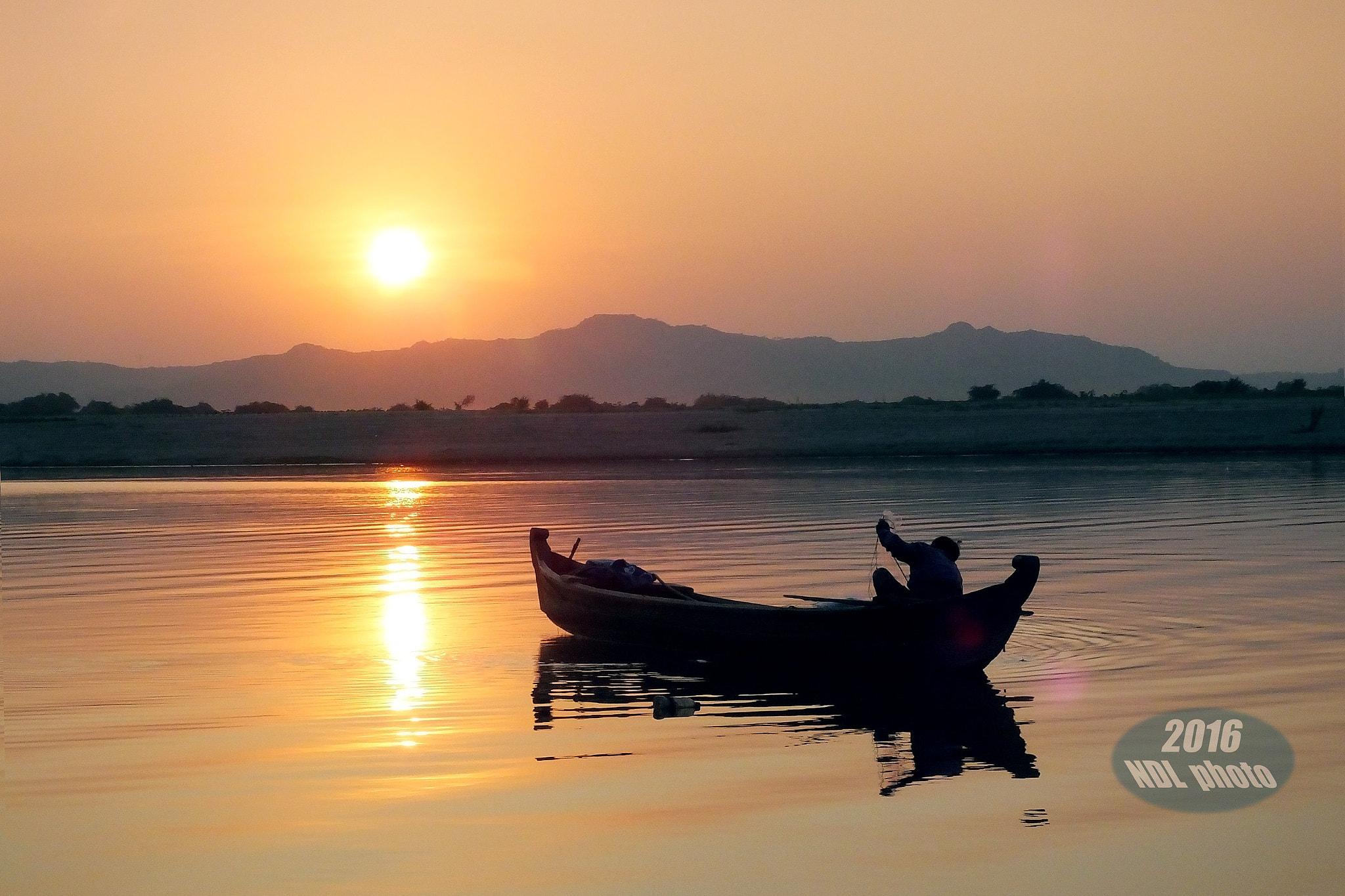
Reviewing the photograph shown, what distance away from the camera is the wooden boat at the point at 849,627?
15.0 m

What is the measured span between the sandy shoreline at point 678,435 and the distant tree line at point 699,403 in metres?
5.13

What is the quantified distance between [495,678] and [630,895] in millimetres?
7333

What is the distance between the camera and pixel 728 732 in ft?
42.1

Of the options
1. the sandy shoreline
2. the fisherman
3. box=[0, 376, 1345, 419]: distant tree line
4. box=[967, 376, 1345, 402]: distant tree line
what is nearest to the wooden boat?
the fisherman

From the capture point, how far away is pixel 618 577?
1853cm

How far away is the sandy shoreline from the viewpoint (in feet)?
218

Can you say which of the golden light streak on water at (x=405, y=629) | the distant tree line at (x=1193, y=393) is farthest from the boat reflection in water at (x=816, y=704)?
the distant tree line at (x=1193, y=393)

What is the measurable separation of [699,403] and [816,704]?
3617 inches

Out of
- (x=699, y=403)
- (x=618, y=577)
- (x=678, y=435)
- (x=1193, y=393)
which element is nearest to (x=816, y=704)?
(x=618, y=577)

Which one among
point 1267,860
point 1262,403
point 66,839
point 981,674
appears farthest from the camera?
point 1262,403

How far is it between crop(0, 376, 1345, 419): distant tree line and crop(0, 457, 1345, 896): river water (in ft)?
175

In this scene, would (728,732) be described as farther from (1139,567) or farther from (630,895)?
(1139,567)

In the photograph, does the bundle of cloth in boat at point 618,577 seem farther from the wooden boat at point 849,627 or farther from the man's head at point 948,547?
the man's head at point 948,547

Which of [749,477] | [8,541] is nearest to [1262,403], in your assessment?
[749,477]
